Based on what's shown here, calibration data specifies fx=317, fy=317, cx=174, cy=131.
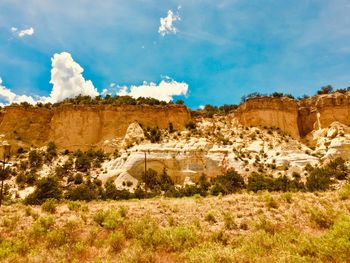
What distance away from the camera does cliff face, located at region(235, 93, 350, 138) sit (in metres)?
49.3

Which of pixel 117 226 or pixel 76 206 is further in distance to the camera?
pixel 76 206

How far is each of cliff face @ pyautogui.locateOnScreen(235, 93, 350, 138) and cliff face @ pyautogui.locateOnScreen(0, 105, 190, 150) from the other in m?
10.3

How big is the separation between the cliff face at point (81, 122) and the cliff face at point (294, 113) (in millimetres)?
10325

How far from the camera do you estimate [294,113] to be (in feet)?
169

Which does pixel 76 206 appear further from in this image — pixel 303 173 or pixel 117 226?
pixel 303 173

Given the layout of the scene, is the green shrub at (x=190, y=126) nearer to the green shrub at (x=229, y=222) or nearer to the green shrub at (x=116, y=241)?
the green shrub at (x=229, y=222)

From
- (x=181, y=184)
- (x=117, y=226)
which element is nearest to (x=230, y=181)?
(x=181, y=184)

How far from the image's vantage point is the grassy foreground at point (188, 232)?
7578 mm

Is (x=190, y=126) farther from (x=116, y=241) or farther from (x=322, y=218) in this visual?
(x=116, y=241)

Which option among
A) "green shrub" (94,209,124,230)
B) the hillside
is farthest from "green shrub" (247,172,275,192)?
"green shrub" (94,209,124,230)

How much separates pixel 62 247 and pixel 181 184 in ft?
96.8

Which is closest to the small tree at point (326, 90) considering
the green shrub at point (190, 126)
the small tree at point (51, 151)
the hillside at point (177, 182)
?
the hillside at point (177, 182)

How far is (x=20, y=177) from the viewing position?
38812 millimetres

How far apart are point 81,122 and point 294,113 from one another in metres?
34.4
